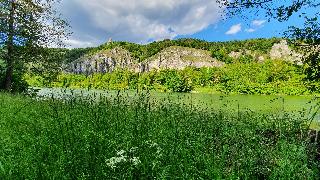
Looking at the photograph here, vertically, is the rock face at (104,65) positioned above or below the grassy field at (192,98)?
above

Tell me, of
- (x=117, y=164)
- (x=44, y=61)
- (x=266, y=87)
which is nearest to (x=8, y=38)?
(x=44, y=61)

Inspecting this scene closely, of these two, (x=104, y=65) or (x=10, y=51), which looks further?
(x=10, y=51)

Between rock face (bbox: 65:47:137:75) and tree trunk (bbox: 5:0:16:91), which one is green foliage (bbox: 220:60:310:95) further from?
rock face (bbox: 65:47:137:75)

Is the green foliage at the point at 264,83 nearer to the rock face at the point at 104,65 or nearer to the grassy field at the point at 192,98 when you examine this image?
the grassy field at the point at 192,98

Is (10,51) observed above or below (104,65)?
above

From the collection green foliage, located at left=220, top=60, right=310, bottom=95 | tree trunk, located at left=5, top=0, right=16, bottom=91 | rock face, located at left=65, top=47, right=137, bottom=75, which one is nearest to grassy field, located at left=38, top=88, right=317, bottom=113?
rock face, located at left=65, top=47, right=137, bottom=75

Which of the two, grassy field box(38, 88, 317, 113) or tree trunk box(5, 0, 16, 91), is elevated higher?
tree trunk box(5, 0, 16, 91)

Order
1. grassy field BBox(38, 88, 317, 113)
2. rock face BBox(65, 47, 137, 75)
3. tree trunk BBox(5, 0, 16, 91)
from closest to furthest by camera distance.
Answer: rock face BBox(65, 47, 137, 75), grassy field BBox(38, 88, 317, 113), tree trunk BBox(5, 0, 16, 91)

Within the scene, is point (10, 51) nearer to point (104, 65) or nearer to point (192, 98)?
point (192, 98)

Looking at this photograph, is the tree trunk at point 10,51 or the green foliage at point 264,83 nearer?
the tree trunk at point 10,51

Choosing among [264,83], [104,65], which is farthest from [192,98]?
[264,83]

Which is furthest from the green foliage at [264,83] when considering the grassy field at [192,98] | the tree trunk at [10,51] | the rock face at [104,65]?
the rock face at [104,65]

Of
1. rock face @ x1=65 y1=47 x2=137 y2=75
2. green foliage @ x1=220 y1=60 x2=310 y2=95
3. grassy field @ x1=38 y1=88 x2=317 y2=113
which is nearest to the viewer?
rock face @ x1=65 y1=47 x2=137 y2=75

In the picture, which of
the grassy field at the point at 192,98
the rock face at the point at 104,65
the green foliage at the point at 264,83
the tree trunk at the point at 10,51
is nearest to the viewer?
the rock face at the point at 104,65
